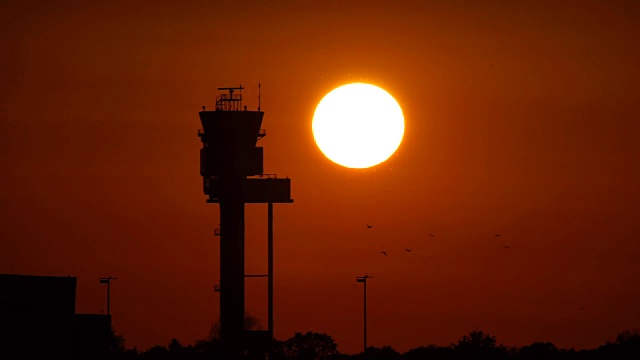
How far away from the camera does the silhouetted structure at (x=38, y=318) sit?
4651 inches

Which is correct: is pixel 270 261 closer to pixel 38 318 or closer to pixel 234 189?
pixel 234 189

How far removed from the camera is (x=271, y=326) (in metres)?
156

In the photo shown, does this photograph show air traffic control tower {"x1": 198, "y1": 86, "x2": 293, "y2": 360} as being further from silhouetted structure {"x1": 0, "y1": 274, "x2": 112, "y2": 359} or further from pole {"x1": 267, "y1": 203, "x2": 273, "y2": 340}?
silhouetted structure {"x1": 0, "y1": 274, "x2": 112, "y2": 359}

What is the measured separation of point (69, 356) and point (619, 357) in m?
87.9

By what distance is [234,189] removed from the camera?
513 ft

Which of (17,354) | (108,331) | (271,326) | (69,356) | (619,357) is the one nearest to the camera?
(17,354)

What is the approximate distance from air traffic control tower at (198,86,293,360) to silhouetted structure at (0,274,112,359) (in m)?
23.6

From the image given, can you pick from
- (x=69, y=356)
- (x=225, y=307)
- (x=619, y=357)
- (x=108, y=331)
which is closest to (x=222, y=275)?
(x=225, y=307)

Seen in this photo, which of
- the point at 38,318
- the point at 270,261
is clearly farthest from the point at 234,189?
the point at 38,318

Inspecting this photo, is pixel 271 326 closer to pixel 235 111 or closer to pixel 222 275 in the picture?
pixel 222 275

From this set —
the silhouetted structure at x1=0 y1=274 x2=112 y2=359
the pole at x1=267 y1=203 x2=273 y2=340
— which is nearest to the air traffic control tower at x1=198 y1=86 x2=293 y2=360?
the pole at x1=267 y1=203 x2=273 y2=340

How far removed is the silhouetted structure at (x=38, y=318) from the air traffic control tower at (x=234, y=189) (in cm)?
2362

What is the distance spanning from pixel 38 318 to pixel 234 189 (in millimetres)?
37948

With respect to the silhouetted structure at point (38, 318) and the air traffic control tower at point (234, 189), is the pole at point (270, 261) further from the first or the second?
the silhouetted structure at point (38, 318)
